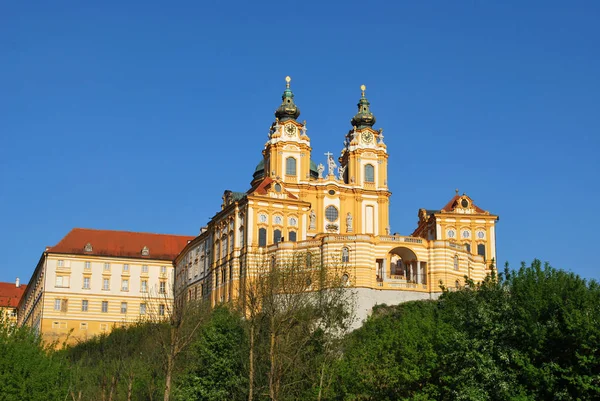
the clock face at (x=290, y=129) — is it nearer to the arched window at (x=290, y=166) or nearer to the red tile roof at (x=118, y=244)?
the arched window at (x=290, y=166)

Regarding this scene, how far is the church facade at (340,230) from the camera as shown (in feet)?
262

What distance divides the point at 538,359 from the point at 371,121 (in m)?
64.5

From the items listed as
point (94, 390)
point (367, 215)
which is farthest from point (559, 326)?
point (367, 215)

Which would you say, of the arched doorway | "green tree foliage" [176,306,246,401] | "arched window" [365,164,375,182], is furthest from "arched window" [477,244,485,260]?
"green tree foliage" [176,306,246,401]

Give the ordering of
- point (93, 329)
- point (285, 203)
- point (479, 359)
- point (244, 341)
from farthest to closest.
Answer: point (93, 329), point (285, 203), point (244, 341), point (479, 359)

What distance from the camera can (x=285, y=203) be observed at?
88625 mm

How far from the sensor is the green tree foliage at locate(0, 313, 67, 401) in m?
48.6

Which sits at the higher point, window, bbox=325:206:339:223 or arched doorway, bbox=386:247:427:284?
window, bbox=325:206:339:223

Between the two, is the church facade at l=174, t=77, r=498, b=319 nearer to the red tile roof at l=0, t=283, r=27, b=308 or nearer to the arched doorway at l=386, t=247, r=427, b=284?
the arched doorway at l=386, t=247, r=427, b=284

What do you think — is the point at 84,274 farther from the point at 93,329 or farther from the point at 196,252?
the point at 196,252

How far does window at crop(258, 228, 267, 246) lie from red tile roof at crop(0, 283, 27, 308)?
71.6 metres

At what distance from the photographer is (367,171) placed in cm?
9962

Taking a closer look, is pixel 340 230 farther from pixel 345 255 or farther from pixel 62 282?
pixel 62 282

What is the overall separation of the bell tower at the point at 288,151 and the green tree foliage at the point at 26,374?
4683 centimetres
